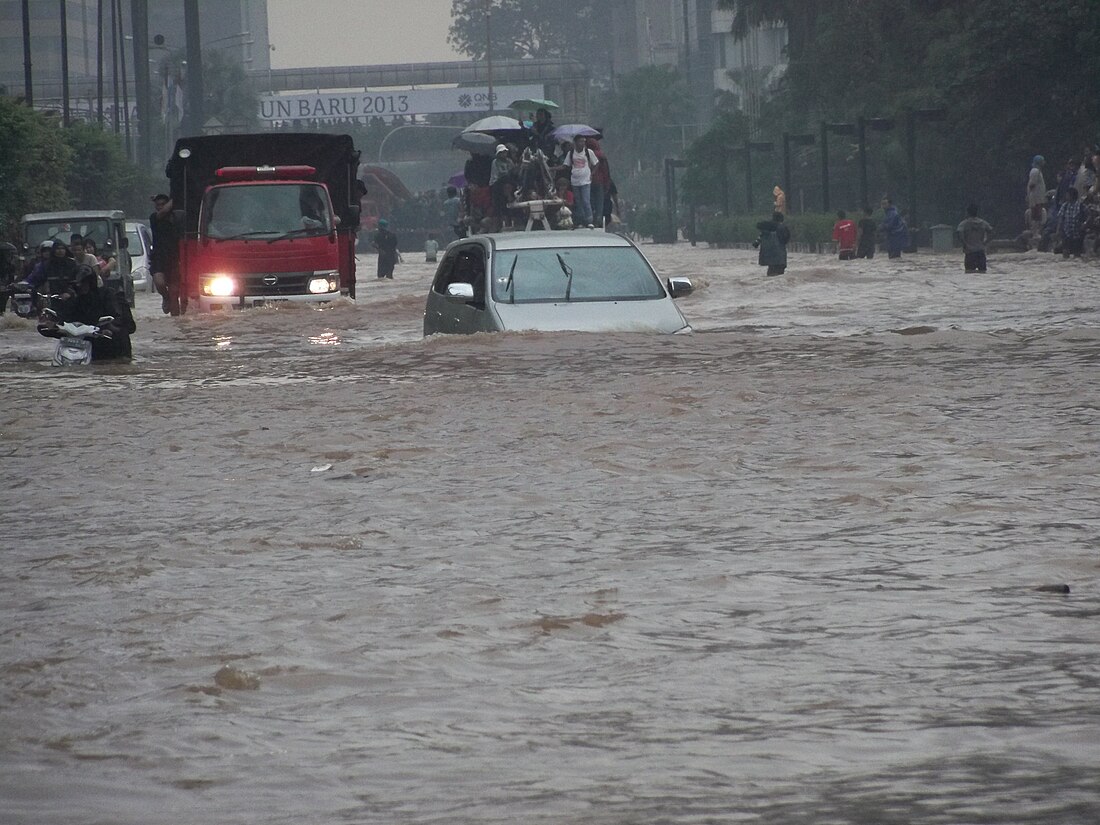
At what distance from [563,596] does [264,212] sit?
1669cm

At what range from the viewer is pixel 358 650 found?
20.6ft

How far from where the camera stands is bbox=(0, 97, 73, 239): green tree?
35000mm

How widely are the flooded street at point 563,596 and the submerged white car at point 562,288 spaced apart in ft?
0.80

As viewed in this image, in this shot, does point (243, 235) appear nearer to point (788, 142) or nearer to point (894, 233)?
point (894, 233)

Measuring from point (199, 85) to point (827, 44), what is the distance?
18004mm

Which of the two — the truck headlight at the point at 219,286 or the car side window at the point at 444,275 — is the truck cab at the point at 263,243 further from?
the car side window at the point at 444,275

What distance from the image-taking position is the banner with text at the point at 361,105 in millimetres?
119812

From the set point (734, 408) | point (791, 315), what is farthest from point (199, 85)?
point (734, 408)

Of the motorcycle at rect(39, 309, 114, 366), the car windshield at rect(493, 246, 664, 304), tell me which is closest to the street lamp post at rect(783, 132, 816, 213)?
the motorcycle at rect(39, 309, 114, 366)

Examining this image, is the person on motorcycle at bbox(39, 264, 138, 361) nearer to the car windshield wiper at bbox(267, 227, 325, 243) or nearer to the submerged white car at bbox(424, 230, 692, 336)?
the submerged white car at bbox(424, 230, 692, 336)

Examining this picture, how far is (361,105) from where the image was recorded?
402 feet

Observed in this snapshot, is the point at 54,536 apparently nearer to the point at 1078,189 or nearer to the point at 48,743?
the point at 48,743

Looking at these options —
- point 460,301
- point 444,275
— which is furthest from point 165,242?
point 460,301

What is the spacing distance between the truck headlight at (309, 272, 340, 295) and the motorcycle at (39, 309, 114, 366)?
5216 millimetres
